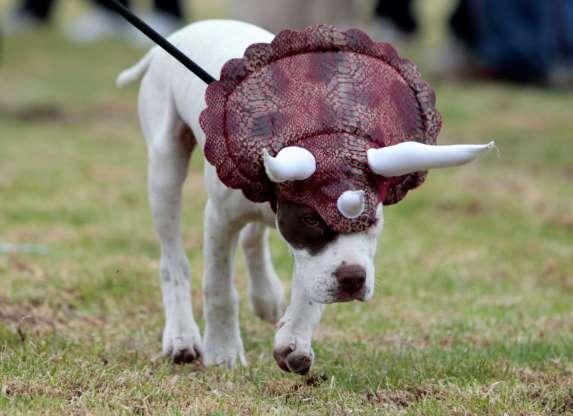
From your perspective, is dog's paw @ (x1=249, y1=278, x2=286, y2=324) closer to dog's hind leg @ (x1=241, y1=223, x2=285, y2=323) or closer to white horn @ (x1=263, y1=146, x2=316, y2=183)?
dog's hind leg @ (x1=241, y1=223, x2=285, y2=323)

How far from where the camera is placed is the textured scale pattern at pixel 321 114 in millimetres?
3561

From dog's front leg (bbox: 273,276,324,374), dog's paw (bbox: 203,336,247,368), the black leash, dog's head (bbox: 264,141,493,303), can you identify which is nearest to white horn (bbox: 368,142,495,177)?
dog's head (bbox: 264,141,493,303)

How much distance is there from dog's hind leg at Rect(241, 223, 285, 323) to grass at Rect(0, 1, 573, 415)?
84mm

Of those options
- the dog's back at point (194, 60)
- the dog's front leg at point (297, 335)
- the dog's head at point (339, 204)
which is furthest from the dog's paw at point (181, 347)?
the dog's head at point (339, 204)

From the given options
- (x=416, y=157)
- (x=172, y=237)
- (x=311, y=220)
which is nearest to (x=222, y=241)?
(x=172, y=237)

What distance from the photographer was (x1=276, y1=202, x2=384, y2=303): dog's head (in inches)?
142

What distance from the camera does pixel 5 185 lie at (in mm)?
8188

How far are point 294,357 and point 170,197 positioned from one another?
1.04 meters

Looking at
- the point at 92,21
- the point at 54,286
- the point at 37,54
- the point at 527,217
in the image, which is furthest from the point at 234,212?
the point at 92,21

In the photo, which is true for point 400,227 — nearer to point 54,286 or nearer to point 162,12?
point 54,286

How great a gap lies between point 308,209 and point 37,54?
12345 mm

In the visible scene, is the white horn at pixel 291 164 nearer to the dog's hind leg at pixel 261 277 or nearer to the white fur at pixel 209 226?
the white fur at pixel 209 226

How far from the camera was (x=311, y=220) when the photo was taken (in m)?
3.63

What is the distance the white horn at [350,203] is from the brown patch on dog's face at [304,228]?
3.2 inches
